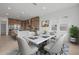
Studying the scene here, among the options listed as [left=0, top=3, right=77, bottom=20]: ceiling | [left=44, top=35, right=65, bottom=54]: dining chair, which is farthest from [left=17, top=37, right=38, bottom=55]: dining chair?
[left=0, top=3, right=77, bottom=20]: ceiling

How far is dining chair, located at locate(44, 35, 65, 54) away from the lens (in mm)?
2228

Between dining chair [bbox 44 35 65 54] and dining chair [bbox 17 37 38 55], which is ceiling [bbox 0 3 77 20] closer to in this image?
dining chair [bbox 17 37 38 55]

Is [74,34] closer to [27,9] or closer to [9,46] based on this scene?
[27,9]

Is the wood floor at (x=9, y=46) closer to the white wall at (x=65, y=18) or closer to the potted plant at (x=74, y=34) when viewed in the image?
the potted plant at (x=74, y=34)

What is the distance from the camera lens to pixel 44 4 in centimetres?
213

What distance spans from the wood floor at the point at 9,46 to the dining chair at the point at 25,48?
97mm

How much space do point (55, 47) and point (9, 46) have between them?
1.02 metres

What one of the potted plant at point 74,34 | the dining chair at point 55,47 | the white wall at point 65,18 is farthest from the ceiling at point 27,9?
the dining chair at point 55,47

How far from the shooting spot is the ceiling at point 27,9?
2111 millimetres

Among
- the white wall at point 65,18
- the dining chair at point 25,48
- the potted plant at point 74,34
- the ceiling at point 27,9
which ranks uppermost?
the ceiling at point 27,9

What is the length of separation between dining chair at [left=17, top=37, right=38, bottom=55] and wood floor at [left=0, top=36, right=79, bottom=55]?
10 centimetres

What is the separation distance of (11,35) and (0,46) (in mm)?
335

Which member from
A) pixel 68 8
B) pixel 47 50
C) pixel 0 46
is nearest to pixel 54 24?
pixel 68 8
